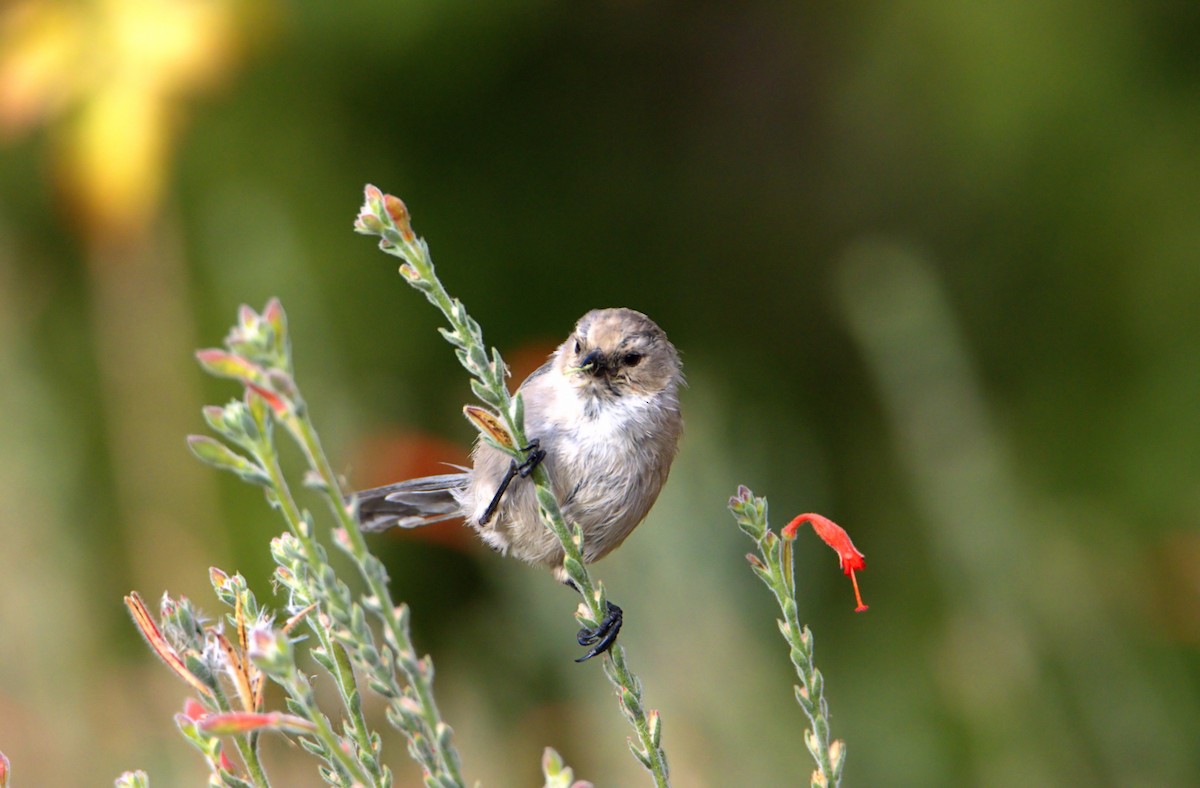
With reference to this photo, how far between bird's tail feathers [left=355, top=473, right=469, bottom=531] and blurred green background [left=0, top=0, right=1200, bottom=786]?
33 centimetres

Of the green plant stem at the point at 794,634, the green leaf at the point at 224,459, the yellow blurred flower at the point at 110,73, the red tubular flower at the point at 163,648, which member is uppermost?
the yellow blurred flower at the point at 110,73

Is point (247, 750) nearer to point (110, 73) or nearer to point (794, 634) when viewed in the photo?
point (794, 634)

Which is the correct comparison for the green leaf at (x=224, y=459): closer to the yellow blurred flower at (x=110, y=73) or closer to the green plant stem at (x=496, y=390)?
the green plant stem at (x=496, y=390)

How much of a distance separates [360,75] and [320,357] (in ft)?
3.38

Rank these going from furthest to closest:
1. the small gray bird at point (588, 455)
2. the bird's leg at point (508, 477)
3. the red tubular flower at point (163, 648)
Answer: the small gray bird at point (588, 455) < the bird's leg at point (508, 477) < the red tubular flower at point (163, 648)

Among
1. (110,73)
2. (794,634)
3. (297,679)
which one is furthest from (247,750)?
(110,73)

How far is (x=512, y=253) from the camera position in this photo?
4.09m

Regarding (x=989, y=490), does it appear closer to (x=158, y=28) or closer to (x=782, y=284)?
(x=782, y=284)

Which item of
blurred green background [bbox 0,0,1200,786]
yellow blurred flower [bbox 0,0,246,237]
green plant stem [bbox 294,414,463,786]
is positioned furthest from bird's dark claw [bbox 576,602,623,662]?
yellow blurred flower [bbox 0,0,246,237]

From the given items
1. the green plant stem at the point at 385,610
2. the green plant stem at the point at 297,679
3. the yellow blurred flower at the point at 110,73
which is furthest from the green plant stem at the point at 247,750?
the yellow blurred flower at the point at 110,73

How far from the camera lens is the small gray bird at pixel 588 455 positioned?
225cm

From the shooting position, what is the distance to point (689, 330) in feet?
14.0

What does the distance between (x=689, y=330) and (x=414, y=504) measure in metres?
1.84

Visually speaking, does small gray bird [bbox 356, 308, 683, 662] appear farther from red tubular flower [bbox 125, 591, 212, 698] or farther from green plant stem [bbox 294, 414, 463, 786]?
green plant stem [bbox 294, 414, 463, 786]
